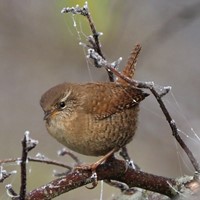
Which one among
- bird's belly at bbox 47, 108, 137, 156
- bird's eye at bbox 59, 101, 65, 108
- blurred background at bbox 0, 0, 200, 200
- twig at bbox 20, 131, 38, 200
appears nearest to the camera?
twig at bbox 20, 131, 38, 200

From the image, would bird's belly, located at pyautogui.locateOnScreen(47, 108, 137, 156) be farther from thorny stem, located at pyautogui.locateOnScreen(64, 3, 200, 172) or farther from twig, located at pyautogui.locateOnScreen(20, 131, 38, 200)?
twig, located at pyautogui.locateOnScreen(20, 131, 38, 200)

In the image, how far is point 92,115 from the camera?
300cm

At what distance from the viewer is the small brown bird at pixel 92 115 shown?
9.39 ft

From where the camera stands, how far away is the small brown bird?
286 cm

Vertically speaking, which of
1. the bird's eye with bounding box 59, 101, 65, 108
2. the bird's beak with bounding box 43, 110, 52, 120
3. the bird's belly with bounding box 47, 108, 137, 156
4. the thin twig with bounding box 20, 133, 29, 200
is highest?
the bird's eye with bounding box 59, 101, 65, 108

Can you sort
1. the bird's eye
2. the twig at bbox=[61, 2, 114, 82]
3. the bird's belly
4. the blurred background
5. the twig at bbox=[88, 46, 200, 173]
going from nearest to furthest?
the twig at bbox=[88, 46, 200, 173] → the twig at bbox=[61, 2, 114, 82] → the bird's belly → the bird's eye → the blurred background

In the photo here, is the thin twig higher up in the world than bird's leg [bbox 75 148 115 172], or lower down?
lower down

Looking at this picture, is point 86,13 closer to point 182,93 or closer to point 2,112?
point 182,93

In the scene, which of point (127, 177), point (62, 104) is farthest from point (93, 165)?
point (62, 104)

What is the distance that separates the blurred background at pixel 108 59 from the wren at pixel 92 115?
0.38m

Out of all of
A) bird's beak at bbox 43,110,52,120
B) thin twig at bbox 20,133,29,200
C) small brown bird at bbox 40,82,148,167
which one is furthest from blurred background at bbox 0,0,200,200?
thin twig at bbox 20,133,29,200

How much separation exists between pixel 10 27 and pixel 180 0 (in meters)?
1.55

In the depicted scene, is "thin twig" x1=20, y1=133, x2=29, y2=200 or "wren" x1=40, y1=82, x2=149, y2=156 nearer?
"thin twig" x1=20, y1=133, x2=29, y2=200

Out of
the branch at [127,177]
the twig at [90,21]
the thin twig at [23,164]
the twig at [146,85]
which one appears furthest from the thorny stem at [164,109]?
the thin twig at [23,164]
